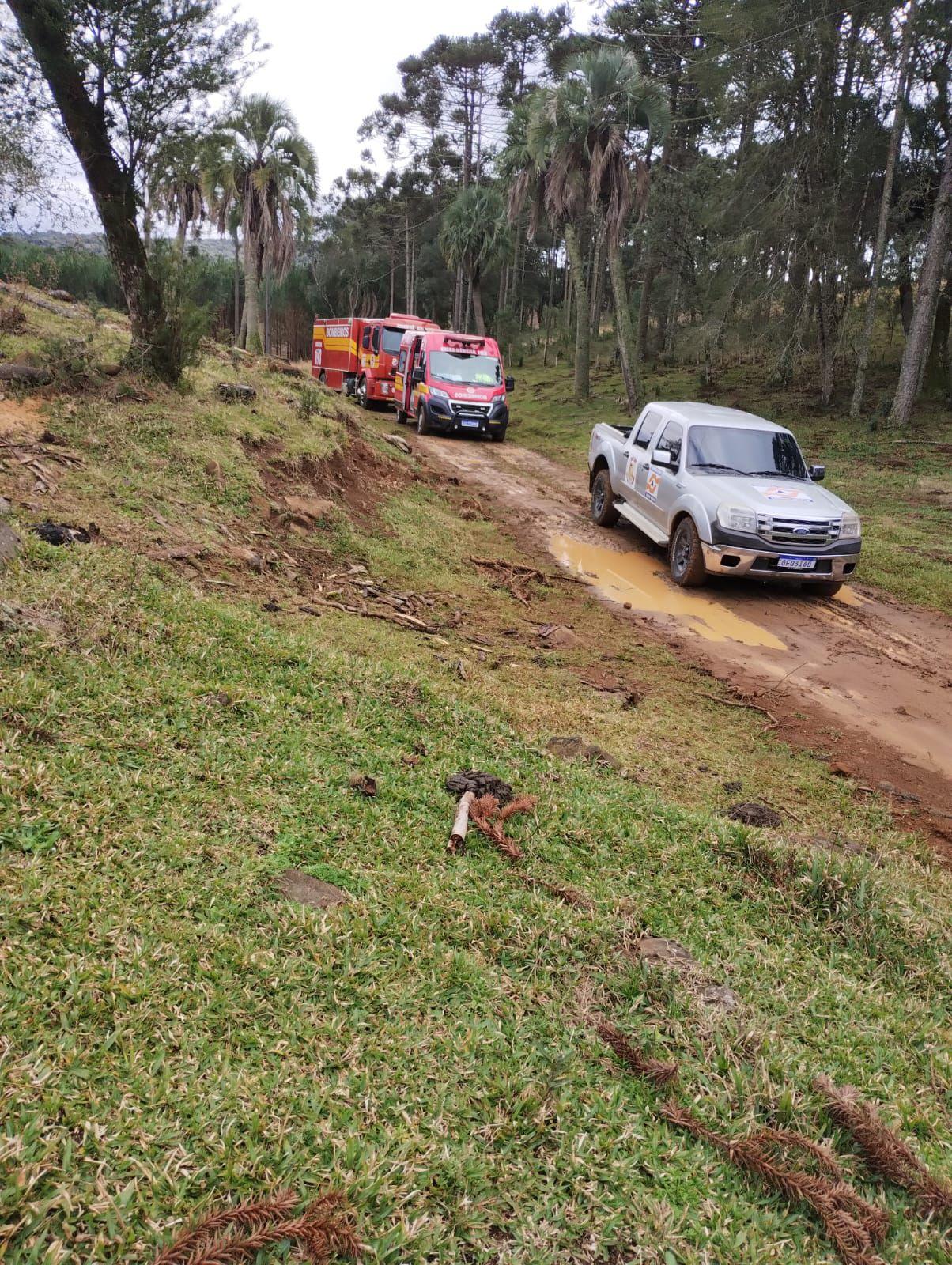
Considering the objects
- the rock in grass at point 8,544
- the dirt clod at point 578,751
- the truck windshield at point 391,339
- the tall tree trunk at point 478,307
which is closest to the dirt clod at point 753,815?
the dirt clod at point 578,751

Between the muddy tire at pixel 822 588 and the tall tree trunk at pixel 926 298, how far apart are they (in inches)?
548

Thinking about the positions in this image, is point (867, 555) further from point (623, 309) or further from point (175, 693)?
point (623, 309)

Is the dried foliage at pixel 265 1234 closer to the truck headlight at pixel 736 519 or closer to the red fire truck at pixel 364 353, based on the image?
the truck headlight at pixel 736 519

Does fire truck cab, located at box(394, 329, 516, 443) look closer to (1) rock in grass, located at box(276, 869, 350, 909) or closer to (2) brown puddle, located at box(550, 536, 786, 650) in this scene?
(2) brown puddle, located at box(550, 536, 786, 650)

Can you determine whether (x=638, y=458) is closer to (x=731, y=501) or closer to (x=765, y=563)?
(x=731, y=501)

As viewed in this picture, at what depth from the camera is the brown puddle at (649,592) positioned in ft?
28.3

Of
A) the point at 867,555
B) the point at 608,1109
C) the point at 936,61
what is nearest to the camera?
the point at 608,1109

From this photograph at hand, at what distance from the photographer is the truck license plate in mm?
9250

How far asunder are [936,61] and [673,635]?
842 inches

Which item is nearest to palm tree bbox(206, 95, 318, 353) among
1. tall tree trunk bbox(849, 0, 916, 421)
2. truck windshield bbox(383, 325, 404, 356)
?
truck windshield bbox(383, 325, 404, 356)

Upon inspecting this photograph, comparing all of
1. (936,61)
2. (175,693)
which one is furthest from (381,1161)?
(936,61)

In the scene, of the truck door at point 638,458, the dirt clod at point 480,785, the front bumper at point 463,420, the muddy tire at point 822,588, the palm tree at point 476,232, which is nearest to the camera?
the dirt clod at point 480,785

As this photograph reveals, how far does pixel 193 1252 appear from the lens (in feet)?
6.09

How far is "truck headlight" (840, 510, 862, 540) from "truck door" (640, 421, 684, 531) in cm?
191
